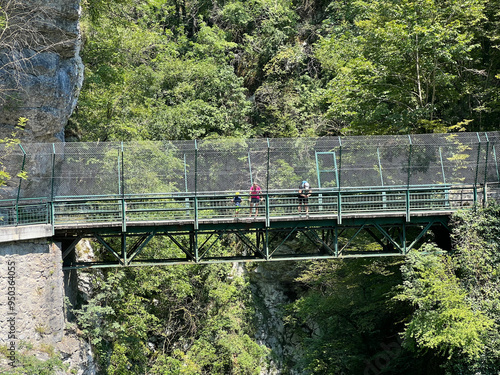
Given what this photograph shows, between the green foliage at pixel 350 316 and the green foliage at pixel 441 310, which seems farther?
the green foliage at pixel 350 316

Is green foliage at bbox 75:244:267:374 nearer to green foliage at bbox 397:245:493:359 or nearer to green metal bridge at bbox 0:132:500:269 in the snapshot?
green metal bridge at bbox 0:132:500:269

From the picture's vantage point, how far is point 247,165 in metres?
21.2

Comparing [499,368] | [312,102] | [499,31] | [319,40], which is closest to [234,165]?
[499,368]

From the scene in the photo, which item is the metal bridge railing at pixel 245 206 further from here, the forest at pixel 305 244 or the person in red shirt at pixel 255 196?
the forest at pixel 305 244

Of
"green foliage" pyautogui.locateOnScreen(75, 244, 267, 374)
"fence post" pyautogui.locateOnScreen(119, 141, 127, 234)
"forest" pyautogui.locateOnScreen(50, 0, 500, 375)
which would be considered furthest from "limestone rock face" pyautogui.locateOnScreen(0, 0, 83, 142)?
"green foliage" pyautogui.locateOnScreen(75, 244, 267, 374)

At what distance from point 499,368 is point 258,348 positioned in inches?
554

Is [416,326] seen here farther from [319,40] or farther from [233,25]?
[233,25]

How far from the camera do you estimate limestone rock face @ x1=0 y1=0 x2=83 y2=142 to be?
22.8 meters

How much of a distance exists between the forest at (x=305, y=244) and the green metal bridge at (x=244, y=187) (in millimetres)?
1787

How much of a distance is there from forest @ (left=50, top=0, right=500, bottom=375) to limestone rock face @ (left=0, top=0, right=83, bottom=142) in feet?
16.5

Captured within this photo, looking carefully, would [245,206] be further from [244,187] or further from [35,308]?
[35,308]

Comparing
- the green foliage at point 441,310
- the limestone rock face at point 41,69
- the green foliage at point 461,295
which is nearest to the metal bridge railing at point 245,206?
the green foliage at point 461,295

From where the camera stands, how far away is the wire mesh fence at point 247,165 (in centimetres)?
1984

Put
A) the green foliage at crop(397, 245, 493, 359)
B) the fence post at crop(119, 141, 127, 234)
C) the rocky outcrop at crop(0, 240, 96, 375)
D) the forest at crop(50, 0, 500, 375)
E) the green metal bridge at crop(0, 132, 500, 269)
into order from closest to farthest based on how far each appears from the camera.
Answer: the rocky outcrop at crop(0, 240, 96, 375) < the green foliage at crop(397, 245, 493, 359) < the fence post at crop(119, 141, 127, 234) < the green metal bridge at crop(0, 132, 500, 269) < the forest at crop(50, 0, 500, 375)
